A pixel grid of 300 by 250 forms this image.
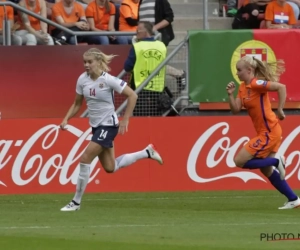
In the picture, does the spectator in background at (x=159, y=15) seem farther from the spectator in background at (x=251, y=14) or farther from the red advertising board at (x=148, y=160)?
the red advertising board at (x=148, y=160)

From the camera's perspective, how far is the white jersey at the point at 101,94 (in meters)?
14.1

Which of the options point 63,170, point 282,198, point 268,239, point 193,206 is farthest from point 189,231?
point 63,170

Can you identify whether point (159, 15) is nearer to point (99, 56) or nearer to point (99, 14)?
point (99, 14)

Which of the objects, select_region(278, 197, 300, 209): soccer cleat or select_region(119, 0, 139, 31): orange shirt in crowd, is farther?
select_region(119, 0, 139, 31): orange shirt in crowd

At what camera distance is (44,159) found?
57.6 ft

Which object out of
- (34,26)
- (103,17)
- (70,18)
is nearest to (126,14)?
(103,17)

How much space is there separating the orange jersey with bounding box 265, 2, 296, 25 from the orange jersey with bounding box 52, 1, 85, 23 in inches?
137

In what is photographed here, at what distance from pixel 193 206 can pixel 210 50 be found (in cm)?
399

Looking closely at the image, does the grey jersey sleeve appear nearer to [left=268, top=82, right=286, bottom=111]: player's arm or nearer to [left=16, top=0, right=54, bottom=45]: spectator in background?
[left=268, top=82, right=286, bottom=111]: player's arm

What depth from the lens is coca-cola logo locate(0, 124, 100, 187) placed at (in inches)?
687

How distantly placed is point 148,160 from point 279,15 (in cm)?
407

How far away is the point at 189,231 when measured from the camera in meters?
11.5

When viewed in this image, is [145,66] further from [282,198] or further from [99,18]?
[282,198]

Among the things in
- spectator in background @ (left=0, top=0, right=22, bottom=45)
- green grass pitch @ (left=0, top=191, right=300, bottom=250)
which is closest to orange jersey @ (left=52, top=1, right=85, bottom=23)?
spectator in background @ (left=0, top=0, right=22, bottom=45)
